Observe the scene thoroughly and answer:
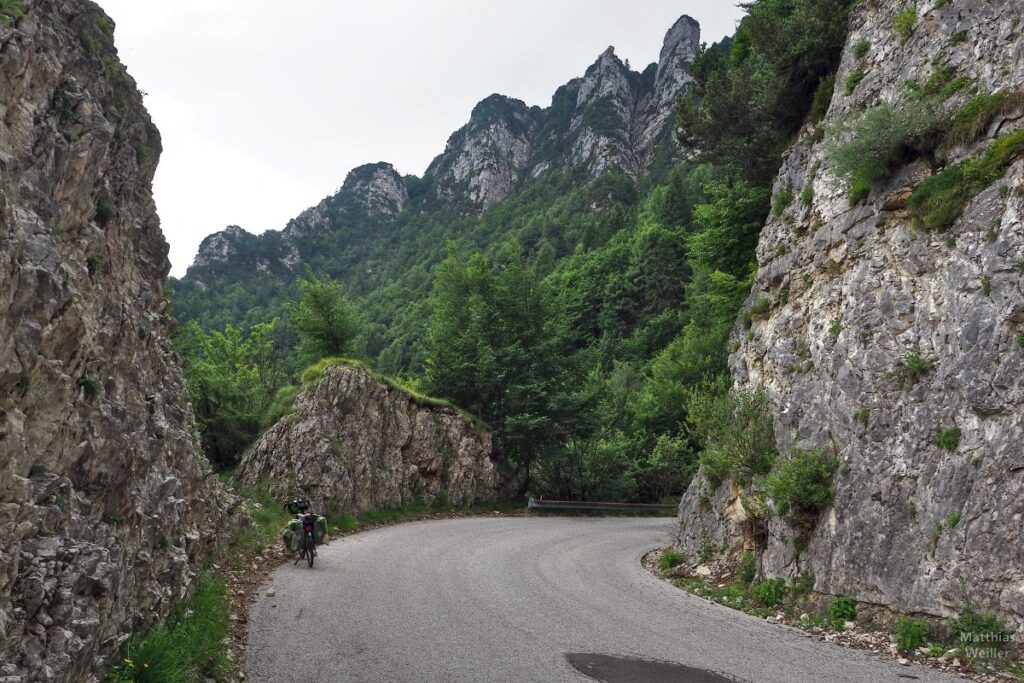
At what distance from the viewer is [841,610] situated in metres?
8.78

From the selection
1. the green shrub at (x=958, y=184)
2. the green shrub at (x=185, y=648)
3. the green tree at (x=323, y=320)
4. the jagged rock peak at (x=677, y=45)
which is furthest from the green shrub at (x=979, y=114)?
the jagged rock peak at (x=677, y=45)

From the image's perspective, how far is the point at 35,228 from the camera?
521 centimetres

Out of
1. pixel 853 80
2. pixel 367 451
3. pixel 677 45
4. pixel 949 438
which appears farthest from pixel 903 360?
pixel 677 45

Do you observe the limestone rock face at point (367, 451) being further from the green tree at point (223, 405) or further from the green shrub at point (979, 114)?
the green shrub at point (979, 114)

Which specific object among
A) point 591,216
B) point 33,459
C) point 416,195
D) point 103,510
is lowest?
point 103,510

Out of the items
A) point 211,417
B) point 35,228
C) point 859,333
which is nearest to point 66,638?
point 35,228

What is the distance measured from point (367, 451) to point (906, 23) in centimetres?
1925

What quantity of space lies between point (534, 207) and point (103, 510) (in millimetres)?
119784

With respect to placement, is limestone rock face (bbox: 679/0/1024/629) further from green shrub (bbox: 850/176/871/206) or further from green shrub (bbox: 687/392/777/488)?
green shrub (bbox: 687/392/777/488)

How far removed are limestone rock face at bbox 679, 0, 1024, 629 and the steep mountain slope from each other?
61669 mm

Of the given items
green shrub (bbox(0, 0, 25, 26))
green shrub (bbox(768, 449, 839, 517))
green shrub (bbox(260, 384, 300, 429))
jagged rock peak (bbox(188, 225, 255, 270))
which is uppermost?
jagged rock peak (bbox(188, 225, 255, 270))

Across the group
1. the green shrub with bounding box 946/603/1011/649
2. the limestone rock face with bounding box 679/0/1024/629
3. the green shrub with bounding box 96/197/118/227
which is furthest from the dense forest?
the green shrub with bounding box 96/197/118/227

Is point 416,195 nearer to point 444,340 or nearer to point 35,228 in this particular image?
point 444,340

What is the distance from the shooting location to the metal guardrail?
2478cm
